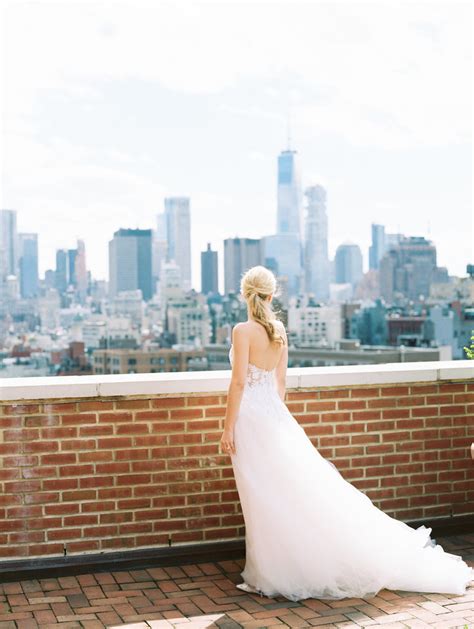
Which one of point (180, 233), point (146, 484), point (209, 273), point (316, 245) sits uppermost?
point (180, 233)

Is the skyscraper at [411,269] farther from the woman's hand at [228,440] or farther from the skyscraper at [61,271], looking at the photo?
the woman's hand at [228,440]

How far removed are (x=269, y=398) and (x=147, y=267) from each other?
105086 mm

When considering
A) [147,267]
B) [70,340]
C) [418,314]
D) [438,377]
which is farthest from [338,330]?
[438,377]

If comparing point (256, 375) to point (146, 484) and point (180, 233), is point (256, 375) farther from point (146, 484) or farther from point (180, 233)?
point (180, 233)

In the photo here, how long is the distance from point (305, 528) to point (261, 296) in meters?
1.25

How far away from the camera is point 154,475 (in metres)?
5.36

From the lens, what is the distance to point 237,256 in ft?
362

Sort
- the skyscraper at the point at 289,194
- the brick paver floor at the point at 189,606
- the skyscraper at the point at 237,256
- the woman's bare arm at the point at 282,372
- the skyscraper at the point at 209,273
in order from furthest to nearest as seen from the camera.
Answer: the skyscraper at the point at 289,194, the skyscraper at the point at 209,273, the skyscraper at the point at 237,256, the woman's bare arm at the point at 282,372, the brick paver floor at the point at 189,606

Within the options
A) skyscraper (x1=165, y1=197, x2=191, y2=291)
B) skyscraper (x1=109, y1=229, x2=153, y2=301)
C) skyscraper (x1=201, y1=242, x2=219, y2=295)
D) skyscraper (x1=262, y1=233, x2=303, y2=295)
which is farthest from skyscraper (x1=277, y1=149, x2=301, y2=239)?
skyscraper (x1=109, y1=229, x2=153, y2=301)

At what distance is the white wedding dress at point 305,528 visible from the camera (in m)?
4.80

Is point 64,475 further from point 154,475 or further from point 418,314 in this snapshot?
point 418,314

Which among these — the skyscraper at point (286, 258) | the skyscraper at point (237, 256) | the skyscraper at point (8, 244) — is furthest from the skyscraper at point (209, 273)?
the skyscraper at point (8, 244)

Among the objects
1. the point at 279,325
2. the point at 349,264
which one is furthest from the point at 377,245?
the point at 279,325

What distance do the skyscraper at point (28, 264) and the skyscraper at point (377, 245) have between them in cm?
4168
